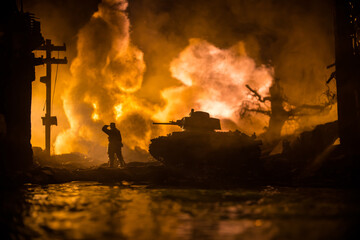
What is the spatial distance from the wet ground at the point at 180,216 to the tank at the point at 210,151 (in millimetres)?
7918

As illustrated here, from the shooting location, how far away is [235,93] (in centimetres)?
3041

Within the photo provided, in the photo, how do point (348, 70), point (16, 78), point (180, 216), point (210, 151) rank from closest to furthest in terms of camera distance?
point (180, 216), point (16, 78), point (348, 70), point (210, 151)

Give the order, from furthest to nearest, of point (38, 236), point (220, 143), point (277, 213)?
point (220, 143) → point (277, 213) → point (38, 236)

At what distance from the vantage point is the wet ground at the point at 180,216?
16.5 ft

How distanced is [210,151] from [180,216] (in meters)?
10.8

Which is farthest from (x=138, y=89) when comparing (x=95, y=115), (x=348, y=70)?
(x=348, y=70)

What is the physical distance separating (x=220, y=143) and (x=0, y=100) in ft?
31.7

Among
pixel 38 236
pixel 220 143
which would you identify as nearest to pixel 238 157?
pixel 220 143

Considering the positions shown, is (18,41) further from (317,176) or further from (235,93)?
(235,93)

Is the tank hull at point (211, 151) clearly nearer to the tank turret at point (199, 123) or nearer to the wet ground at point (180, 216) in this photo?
the tank turret at point (199, 123)

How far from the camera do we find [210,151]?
56.0 feet

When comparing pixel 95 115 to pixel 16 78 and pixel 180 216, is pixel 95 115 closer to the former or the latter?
pixel 16 78

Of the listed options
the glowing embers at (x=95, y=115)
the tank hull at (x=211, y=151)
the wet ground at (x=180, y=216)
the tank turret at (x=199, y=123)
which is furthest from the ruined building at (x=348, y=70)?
the glowing embers at (x=95, y=115)

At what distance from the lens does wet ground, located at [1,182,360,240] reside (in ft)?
16.5
